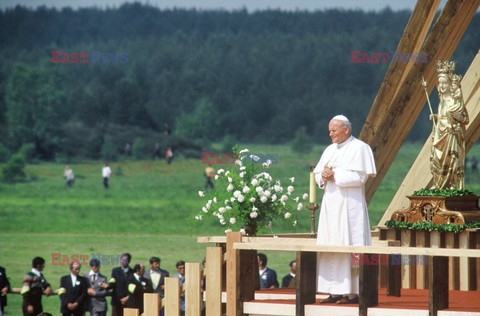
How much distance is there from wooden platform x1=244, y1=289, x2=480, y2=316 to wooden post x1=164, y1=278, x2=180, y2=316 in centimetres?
81

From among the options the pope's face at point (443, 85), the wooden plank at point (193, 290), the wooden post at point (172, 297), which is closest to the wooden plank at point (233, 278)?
the wooden plank at point (193, 290)

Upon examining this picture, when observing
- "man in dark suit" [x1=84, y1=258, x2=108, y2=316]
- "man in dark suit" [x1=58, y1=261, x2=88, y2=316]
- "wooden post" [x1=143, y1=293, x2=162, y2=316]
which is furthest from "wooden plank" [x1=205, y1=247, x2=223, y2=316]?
"man in dark suit" [x1=84, y1=258, x2=108, y2=316]

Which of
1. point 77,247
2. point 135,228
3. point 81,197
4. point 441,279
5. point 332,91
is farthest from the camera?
point 332,91

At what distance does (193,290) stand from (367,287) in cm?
195

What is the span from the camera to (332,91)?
5500 centimetres

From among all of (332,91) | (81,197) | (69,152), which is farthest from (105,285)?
(332,91)

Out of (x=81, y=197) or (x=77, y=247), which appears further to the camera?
(x=81, y=197)

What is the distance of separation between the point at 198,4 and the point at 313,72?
21.4 feet

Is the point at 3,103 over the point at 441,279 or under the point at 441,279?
over

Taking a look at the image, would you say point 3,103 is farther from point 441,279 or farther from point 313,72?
point 441,279

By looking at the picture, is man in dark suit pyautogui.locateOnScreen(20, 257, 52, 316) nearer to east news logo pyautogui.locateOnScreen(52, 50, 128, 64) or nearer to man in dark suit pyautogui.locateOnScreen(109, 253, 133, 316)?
man in dark suit pyautogui.locateOnScreen(109, 253, 133, 316)

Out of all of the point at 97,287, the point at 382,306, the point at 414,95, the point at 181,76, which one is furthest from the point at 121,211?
the point at 382,306

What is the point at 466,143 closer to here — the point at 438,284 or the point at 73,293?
the point at 438,284

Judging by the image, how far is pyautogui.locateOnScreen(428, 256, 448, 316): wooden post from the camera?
996cm
